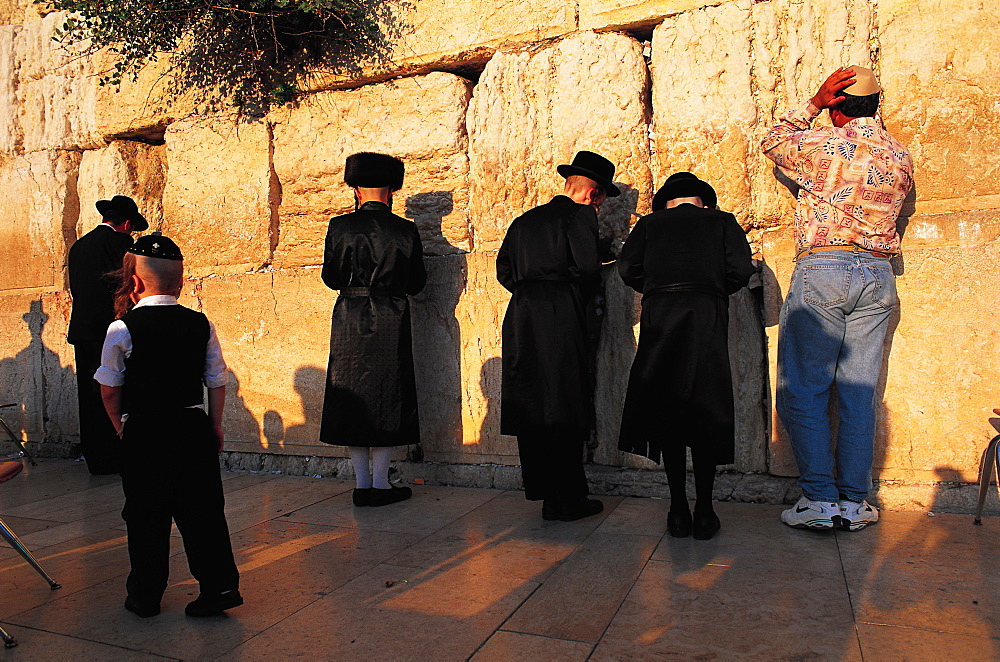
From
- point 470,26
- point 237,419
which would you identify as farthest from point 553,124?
point 237,419

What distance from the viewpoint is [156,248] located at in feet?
8.55

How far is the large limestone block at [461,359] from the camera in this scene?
4.38 m

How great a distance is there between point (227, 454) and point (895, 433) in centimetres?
407

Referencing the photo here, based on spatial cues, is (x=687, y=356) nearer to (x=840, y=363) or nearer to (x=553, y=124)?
(x=840, y=363)

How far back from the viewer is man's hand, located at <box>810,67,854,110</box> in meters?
3.37

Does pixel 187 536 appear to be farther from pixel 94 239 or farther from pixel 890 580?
pixel 94 239

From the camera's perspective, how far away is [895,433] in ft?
11.7

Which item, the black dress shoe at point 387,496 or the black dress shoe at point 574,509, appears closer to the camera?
the black dress shoe at point 574,509

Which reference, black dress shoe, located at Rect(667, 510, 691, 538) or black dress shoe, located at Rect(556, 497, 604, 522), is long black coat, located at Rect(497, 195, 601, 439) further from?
black dress shoe, located at Rect(667, 510, 691, 538)

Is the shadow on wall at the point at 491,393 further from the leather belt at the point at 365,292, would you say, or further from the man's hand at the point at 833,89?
the man's hand at the point at 833,89

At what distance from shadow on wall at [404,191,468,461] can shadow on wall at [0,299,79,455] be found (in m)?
2.94

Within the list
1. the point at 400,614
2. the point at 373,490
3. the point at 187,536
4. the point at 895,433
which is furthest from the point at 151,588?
the point at 895,433

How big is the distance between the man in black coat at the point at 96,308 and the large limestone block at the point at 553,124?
241 cm

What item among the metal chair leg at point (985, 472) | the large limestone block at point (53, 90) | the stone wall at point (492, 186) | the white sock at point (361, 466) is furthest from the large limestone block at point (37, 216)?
the metal chair leg at point (985, 472)
